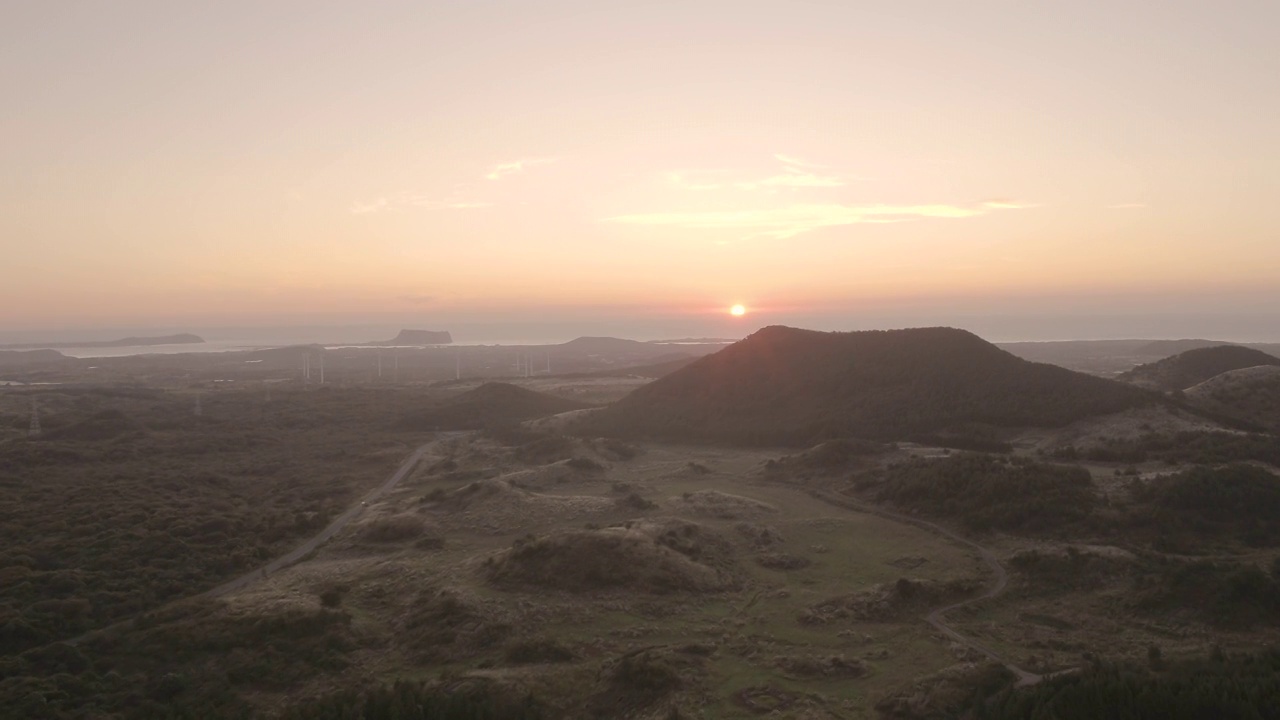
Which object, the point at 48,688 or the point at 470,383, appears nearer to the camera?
the point at 48,688

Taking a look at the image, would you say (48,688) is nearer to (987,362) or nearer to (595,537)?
(595,537)

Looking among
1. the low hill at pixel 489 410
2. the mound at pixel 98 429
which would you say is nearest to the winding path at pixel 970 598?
the low hill at pixel 489 410

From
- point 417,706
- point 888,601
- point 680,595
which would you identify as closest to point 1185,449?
point 888,601

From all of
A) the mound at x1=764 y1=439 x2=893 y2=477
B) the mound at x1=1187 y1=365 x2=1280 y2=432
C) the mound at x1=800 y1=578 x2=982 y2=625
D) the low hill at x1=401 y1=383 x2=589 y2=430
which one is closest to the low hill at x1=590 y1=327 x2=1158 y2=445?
the mound at x1=764 y1=439 x2=893 y2=477

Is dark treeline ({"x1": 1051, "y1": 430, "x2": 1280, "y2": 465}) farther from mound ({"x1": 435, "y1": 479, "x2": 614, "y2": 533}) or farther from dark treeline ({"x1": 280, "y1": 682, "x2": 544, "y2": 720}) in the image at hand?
dark treeline ({"x1": 280, "y1": 682, "x2": 544, "y2": 720})

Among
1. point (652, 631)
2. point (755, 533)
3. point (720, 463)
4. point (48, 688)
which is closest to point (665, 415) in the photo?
point (720, 463)

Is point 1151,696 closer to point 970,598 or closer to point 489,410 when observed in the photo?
point 970,598

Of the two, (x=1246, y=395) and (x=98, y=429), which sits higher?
(x=1246, y=395)
